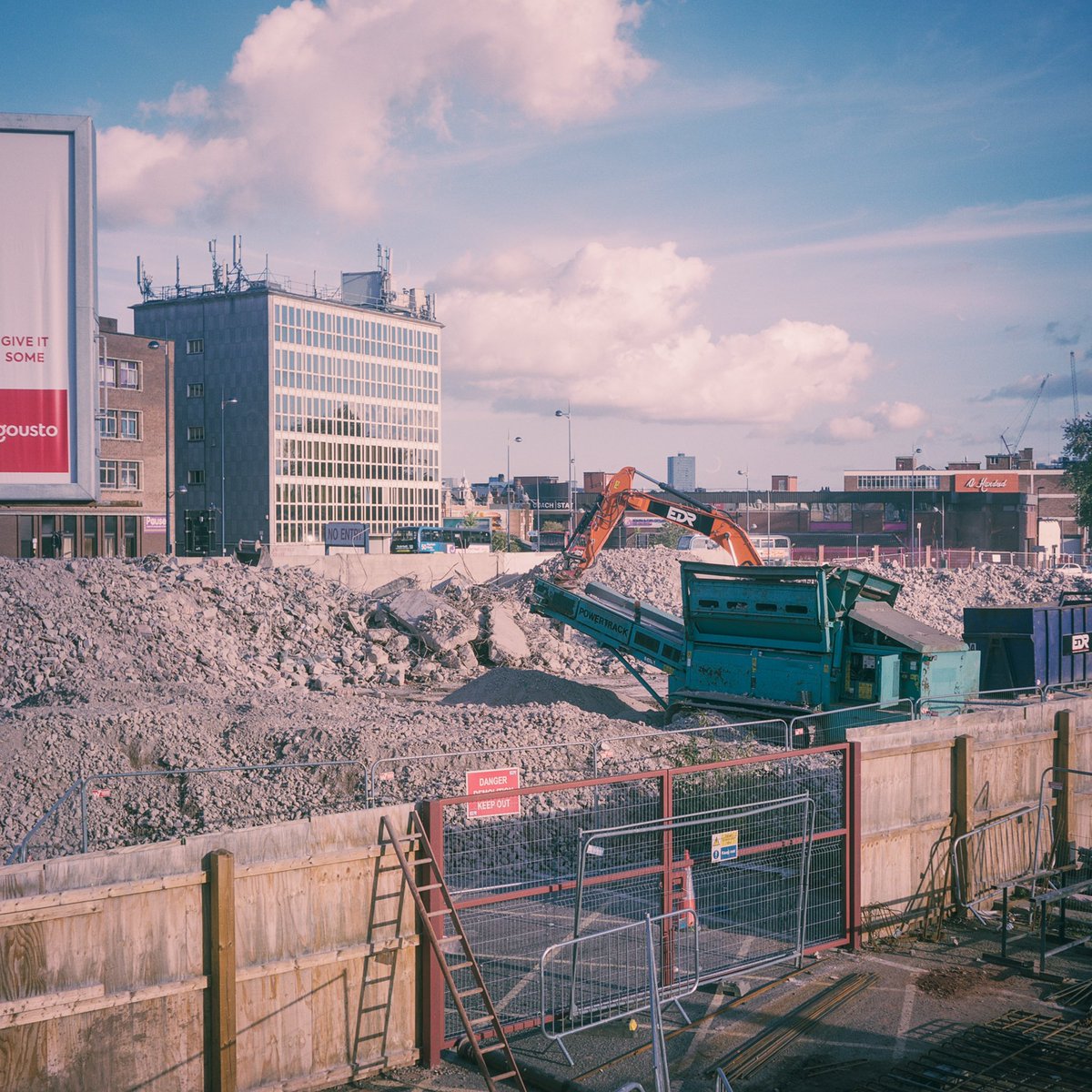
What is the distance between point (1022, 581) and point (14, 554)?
155ft

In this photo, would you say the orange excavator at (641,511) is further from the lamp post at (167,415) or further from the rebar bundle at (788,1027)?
the lamp post at (167,415)

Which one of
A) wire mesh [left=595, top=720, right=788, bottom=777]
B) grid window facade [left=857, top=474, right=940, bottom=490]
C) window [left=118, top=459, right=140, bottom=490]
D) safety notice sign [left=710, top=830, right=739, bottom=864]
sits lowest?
wire mesh [left=595, top=720, right=788, bottom=777]

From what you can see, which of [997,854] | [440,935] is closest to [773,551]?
[997,854]

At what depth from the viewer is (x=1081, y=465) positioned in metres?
63.1

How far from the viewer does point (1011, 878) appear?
13531mm

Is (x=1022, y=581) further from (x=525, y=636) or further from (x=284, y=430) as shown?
(x=284, y=430)

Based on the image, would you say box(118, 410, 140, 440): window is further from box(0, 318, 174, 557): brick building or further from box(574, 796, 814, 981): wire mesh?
box(574, 796, 814, 981): wire mesh

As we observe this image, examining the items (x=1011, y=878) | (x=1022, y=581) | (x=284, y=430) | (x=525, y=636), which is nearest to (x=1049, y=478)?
(x=1022, y=581)

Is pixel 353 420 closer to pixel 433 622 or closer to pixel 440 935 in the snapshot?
pixel 433 622

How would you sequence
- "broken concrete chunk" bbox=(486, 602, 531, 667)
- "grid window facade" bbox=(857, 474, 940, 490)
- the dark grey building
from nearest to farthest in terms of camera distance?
"broken concrete chunk" bbox=(486, 602, 531, 667) < the dark grey building < "grid window facade" bbox=(857, 474, 940, 490)

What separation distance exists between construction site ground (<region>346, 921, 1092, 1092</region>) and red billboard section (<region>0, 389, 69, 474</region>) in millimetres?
5341

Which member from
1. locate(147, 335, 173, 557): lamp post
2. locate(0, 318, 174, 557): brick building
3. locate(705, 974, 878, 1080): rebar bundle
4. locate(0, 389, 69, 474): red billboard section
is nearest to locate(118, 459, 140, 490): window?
locate(0, 318, 174, 557): brick building

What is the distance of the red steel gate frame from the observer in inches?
344

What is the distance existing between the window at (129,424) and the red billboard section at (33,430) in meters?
53.6
